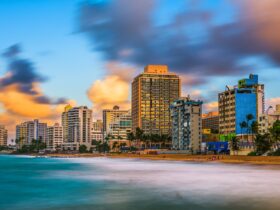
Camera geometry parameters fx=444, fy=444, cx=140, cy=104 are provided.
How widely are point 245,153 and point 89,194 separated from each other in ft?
410

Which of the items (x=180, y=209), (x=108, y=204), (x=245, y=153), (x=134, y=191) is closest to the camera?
(x=180, y=209)

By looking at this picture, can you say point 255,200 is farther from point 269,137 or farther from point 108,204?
point 269,137

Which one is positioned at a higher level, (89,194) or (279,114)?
(279,114)

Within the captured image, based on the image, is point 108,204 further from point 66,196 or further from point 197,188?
point 197,188

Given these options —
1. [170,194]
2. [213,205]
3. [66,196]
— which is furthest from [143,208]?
[66,196]

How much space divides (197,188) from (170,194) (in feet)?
26.2

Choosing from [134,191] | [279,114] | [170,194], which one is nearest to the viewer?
[170,194]

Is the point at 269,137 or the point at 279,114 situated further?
the point at 279,114

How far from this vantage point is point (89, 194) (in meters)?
52.3

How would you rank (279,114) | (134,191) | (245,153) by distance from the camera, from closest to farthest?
(134,191)
(245,153)
(279,114)

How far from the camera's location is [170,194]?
165 ft

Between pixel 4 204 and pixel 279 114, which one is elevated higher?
pixel 279 114

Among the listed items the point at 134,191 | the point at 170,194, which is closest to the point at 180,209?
the point at 170,194

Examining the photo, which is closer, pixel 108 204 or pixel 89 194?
pixel 108 204
